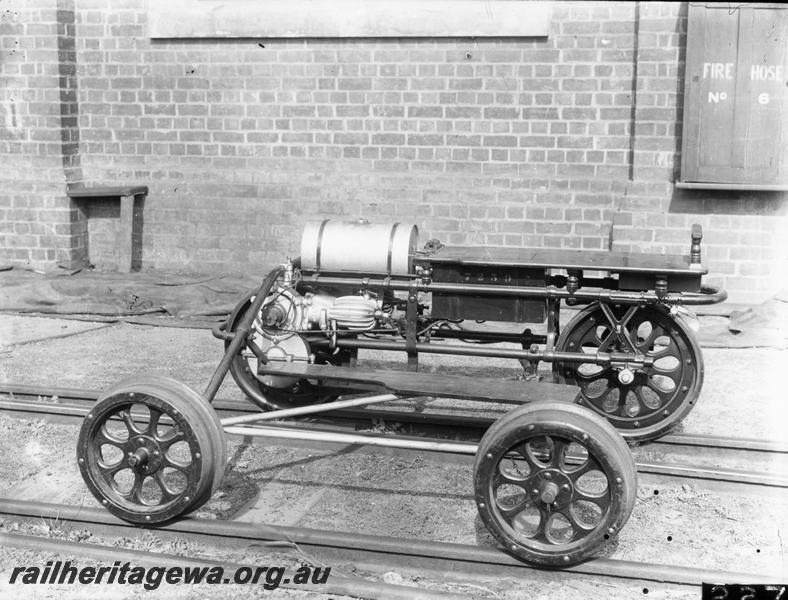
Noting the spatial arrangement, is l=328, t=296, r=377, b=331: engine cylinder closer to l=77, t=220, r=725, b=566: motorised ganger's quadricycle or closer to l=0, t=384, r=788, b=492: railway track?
l=77, t=220, r=725, b=566: motorised ganger's quadricycle

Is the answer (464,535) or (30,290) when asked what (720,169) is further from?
(30,290)

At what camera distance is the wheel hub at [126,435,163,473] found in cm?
475

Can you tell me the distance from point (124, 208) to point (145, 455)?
22.8 feet

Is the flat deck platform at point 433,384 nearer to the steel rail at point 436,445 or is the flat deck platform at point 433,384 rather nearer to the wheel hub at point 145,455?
the steel rail at point 436,445

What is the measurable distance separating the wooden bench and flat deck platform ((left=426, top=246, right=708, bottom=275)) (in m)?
6.15

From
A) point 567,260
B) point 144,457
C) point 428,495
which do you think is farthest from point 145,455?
point 567,260

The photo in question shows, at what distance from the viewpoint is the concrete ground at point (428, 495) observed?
4703mm

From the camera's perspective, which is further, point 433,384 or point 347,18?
point 347,18

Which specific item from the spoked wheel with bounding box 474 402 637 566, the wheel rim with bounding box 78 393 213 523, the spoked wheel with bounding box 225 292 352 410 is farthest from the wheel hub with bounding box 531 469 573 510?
the spoked wheel with bounding box 225 292 352 410

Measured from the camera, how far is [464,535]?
491cm

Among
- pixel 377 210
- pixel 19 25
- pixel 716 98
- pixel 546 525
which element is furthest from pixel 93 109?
pixel 546 525

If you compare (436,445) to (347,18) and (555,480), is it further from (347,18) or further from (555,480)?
(347,18)

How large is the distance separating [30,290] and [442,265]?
20.6ft

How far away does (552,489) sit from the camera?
435 centimetres
